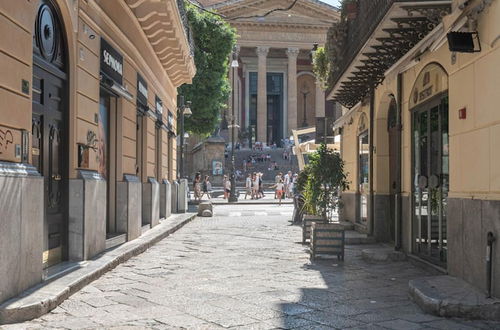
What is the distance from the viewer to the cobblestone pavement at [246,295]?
16.7 ft

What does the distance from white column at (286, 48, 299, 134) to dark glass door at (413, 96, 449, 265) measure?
47.8 m

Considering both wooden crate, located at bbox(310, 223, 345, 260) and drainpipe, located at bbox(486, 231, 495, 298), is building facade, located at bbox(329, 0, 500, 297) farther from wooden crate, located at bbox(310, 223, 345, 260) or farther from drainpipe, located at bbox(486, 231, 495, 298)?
wooden crate, located at bbox(310, 223, 345, 260)

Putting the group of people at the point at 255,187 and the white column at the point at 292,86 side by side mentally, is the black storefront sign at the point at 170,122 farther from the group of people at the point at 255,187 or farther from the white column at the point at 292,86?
the white column at the point at 292,86

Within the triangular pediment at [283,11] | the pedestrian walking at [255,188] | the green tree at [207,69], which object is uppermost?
the triangular pediment at [283,11]

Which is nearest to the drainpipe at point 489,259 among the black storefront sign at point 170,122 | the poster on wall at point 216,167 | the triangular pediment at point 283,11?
the black storefront sign at point 170,122

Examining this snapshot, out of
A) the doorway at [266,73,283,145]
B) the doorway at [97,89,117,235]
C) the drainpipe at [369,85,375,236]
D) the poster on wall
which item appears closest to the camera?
the doorway at [97,89,117,235]

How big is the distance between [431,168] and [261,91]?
47888mm

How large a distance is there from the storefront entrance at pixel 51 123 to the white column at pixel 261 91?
4843cm

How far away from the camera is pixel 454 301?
210 inches

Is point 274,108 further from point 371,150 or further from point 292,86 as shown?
point 371,150

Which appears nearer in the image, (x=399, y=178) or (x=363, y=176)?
(x=399, y=178)

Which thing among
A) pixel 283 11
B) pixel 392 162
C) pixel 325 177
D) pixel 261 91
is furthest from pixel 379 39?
pixel 261 91

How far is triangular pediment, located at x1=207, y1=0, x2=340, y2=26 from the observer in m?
52.0

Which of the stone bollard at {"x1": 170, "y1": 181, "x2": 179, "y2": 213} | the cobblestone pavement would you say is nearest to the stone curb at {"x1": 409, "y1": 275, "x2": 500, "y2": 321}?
the cobblestone pavement
